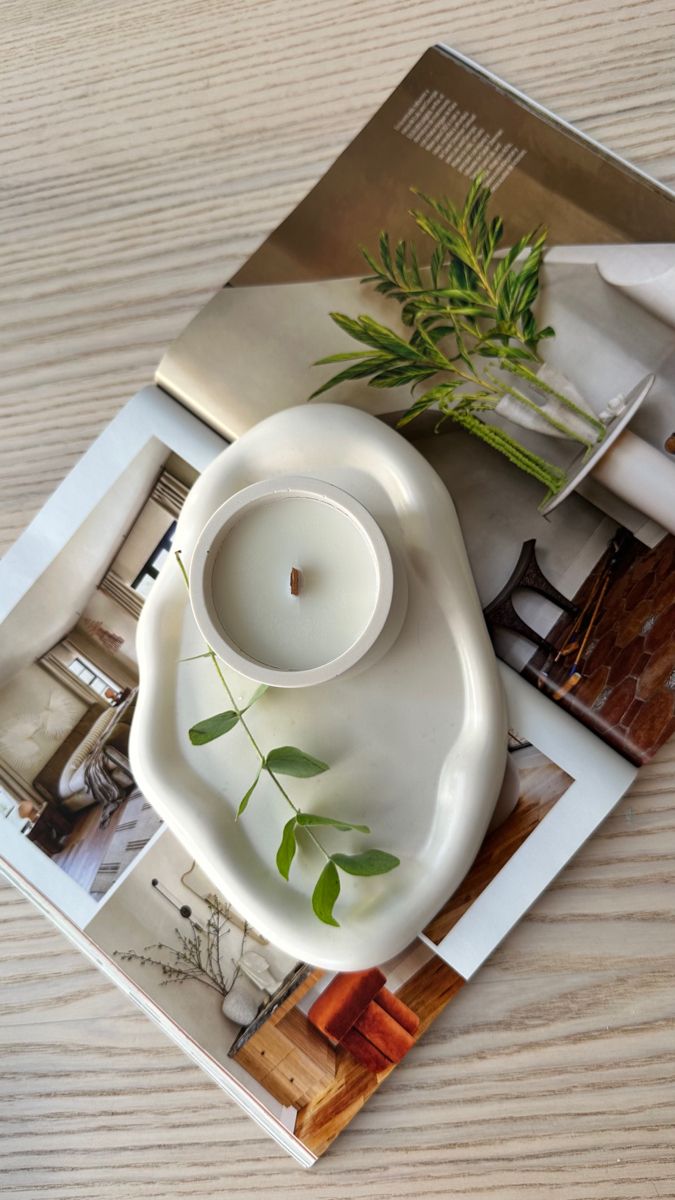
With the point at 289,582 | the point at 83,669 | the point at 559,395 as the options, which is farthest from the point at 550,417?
the point at 83,669

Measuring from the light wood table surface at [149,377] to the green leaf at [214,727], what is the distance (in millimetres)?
156

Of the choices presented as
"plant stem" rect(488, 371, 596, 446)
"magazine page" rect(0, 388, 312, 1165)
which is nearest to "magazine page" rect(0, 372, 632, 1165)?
"magazine page" rect(0, 388, 312, 1165)

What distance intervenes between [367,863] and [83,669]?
7.1 inches

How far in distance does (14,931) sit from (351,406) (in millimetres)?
302

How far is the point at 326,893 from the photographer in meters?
0.38

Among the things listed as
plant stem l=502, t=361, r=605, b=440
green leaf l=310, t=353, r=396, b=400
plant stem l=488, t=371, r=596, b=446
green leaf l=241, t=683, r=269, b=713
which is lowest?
green leaf l=241, t=683, r=269, b=713

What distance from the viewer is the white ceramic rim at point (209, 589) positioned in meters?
0.35

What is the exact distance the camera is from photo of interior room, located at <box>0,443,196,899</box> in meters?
0.47

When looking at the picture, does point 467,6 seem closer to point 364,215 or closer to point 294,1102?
point 364,215

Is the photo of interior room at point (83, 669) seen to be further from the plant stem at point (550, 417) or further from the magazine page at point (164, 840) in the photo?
the plant stem at point (550, 417)

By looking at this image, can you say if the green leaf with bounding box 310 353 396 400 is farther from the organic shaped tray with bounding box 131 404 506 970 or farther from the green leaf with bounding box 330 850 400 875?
the green leaf with bounding box 330 850 400 875

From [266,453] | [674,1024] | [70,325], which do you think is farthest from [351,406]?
[674,1024]

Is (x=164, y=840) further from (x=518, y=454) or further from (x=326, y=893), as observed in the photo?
(x=518, y=454)

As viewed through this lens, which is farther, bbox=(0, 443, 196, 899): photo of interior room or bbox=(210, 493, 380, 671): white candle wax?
bbox=(0, 443, 196, 899): photo of interior room
